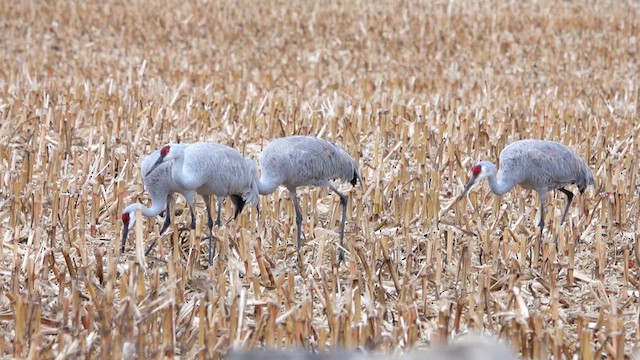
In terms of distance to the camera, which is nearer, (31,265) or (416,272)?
(31,265)

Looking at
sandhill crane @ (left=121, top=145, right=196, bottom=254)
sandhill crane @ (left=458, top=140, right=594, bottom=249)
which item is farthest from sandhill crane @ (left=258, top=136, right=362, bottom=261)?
sandhill crane @ (left=458, top=140, right=594, bottom=249)

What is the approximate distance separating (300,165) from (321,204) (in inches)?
28.5

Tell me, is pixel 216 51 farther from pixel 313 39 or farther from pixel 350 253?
pixel 350 253

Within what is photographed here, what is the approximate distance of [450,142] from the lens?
237 inches

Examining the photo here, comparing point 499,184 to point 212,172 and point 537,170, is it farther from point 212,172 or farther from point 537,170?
point 212,172

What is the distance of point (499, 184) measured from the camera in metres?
→ 4.82

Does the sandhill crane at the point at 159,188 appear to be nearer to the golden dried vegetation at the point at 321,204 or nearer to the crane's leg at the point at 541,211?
the golden dried vegetation at the point at 321,204

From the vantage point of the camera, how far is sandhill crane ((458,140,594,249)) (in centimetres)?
480

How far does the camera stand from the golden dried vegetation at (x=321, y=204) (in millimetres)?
3395

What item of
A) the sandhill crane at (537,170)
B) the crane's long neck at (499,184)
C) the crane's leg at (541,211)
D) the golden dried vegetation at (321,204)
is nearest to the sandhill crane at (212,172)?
the golden dried vegetation at (321,204)

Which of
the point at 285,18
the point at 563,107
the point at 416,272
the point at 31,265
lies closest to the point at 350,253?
the point at 416,272

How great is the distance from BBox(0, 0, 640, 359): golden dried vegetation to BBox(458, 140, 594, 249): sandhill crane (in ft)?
0.55

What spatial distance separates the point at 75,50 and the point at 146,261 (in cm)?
711

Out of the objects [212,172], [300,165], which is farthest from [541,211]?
[212,172]
